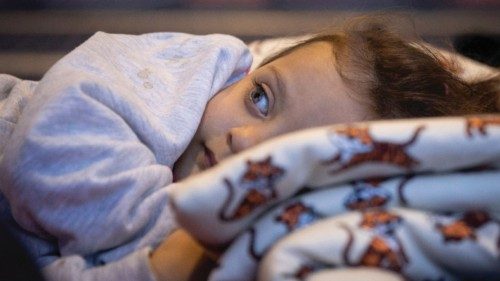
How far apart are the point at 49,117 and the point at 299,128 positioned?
0.94 ft

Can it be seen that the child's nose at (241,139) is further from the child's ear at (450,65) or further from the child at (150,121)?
the child's ear at (450,65)

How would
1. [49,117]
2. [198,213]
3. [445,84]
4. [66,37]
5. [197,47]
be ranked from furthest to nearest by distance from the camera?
[66,37], [197,47], [445,84], [49,117], [198,213]

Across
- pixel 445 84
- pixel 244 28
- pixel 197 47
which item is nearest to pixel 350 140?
pixel 445 84

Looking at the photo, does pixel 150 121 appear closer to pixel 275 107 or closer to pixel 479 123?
pixel 275 107

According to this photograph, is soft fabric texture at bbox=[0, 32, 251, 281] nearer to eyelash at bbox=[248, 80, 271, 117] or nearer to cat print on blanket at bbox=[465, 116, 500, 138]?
eyelash at bbox=[248, 80, 271, 117]

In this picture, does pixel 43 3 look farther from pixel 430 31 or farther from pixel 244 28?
pixel 430 31

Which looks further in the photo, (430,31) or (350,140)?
(430,31)

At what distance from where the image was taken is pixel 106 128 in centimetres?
67

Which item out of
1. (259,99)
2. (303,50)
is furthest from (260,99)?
(303,50)

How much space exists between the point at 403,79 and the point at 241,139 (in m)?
0.23

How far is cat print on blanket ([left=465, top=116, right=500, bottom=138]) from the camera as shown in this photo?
0.48 metres

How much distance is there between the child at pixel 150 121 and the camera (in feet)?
2.02

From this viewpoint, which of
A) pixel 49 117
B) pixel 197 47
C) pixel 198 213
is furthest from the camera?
pixel 197 47

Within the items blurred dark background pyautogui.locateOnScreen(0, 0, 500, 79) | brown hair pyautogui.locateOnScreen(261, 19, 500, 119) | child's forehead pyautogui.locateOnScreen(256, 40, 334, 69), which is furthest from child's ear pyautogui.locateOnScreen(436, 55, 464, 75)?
blurred dark background pyautogui.locateOnScreen(0, 0, 500, 79)
